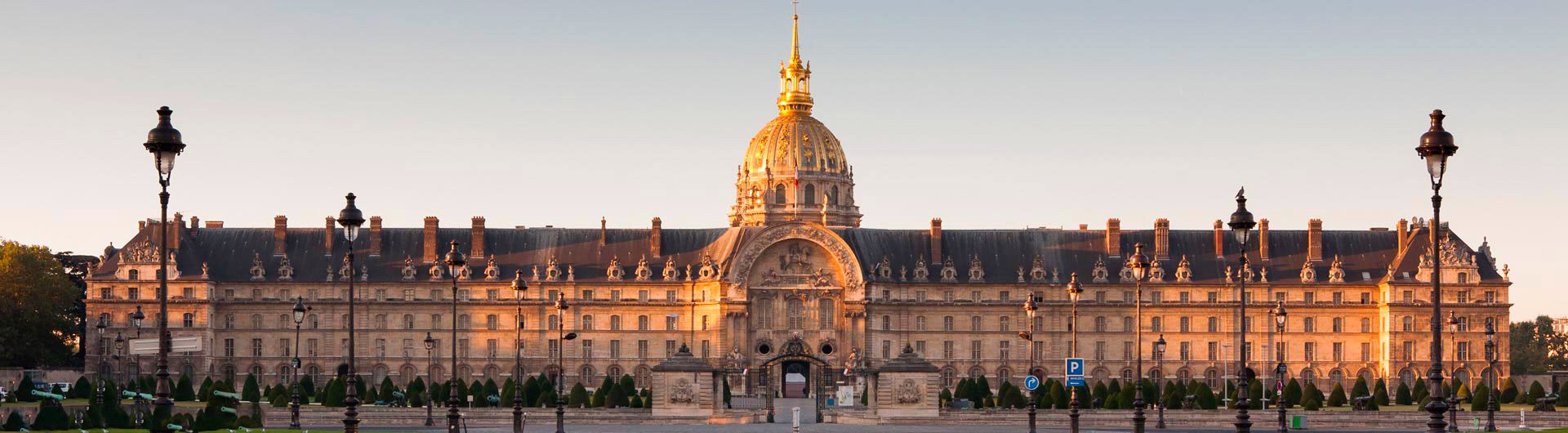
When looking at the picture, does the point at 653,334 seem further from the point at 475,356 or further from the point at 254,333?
the point at 254,333

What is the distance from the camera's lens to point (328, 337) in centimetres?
14138

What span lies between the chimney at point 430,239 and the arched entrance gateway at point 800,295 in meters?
17.9

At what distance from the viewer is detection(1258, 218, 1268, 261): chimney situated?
5566 inches

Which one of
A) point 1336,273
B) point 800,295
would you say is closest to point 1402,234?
point 1336,273

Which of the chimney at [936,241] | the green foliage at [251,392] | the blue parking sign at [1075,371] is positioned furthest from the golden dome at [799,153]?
the blue parking sign at [1075,371]

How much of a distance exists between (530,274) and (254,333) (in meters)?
16.2

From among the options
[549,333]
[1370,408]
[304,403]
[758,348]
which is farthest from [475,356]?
[1370,408]

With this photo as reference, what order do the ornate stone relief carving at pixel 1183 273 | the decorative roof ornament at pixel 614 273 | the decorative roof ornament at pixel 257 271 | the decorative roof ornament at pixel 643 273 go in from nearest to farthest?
the decorative roof ornament at pixel 257 271 → the ornate stone relief carving at pixel 1183 273 → the decorative roof ornament at pixel 643 273 → the decorative roof ornament at pixel 614 273

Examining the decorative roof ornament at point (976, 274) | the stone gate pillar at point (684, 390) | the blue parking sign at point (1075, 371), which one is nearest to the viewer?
the blue parking sign at point (1075, 371)

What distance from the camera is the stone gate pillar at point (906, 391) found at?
287ft

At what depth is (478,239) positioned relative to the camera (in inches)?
5664

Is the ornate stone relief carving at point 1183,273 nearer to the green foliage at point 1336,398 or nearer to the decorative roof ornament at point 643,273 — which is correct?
the decorative roof ornament at point 643,273

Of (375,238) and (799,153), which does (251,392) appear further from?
(799,153)

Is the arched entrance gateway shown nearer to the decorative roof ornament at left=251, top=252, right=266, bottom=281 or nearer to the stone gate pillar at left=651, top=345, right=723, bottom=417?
the decorative roof ornament at left=251, top=252, right=266, bottom=281
